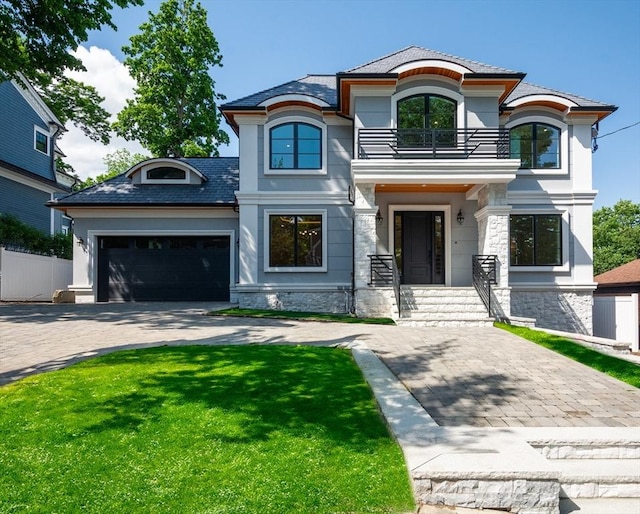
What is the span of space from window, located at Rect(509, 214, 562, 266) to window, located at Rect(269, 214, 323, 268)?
22.4ft

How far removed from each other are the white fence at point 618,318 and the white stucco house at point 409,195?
128 centimetres

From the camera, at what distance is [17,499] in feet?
9.87

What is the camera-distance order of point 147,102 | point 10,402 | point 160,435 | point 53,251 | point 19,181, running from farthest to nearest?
point 147,102, point 19,181, point 53,251, point 10,402, point 160,435

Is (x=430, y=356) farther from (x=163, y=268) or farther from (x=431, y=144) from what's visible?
(x=163, y=268)

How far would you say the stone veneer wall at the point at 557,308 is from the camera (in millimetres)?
14062

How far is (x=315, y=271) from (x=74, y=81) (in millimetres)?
26750

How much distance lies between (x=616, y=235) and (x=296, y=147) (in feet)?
146

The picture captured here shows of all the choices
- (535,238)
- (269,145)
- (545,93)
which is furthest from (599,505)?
(545,93)

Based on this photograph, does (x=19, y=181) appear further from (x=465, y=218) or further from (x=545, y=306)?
(x=545, y=306)

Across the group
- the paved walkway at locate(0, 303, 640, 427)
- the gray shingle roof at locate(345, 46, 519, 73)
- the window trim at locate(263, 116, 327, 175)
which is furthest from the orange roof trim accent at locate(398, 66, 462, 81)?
the paved walkway at locate(0, 303, 640, 427)

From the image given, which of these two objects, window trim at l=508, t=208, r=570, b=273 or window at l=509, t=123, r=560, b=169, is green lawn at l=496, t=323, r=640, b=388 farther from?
window at l=509, t=123, r=560, b=169

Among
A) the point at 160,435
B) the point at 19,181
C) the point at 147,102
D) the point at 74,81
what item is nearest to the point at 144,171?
the point at 19,181

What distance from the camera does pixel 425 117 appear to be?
524 inches

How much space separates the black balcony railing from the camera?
41.4 ft
